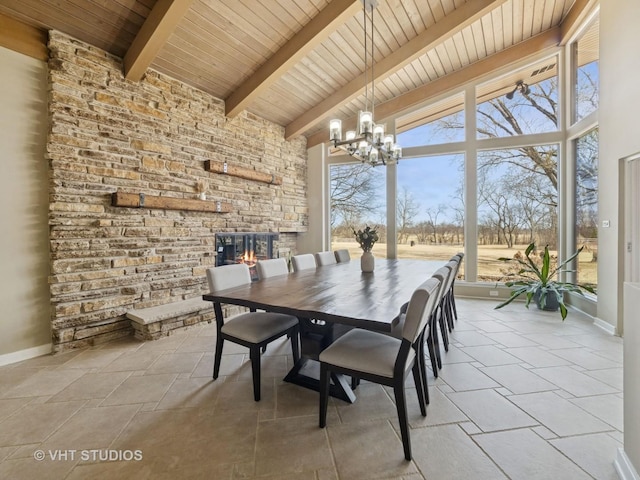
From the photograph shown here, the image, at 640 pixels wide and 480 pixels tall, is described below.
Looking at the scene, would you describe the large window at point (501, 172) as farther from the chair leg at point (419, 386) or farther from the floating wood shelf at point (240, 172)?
the chair leg at point (419, 386)

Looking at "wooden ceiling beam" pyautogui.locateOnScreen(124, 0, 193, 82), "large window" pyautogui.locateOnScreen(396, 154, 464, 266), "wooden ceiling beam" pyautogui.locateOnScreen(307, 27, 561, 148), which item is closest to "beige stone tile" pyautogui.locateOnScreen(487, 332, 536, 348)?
"large window" pyautogui.locateOnScreen(396, 154, 464, 266)

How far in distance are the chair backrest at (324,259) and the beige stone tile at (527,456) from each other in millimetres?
2507

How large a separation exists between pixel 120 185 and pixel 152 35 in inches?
60.3

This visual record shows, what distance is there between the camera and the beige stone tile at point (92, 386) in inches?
82.7

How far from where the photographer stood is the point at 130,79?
10.6 feet

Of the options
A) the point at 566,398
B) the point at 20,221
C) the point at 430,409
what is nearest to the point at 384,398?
the point at 430,409

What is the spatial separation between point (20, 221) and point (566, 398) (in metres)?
4.69

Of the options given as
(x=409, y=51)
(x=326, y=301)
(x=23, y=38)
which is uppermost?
(x=409, y=51)

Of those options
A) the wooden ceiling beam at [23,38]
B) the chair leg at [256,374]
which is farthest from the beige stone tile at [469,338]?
the wooden ceiling beam at [23,38]

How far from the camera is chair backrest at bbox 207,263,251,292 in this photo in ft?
7.62

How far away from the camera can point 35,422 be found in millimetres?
1814

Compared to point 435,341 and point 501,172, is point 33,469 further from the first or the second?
point 501,172

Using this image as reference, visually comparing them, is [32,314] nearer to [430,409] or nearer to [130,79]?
[130,79]

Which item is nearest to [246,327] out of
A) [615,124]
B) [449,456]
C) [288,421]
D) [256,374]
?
[256,374]
